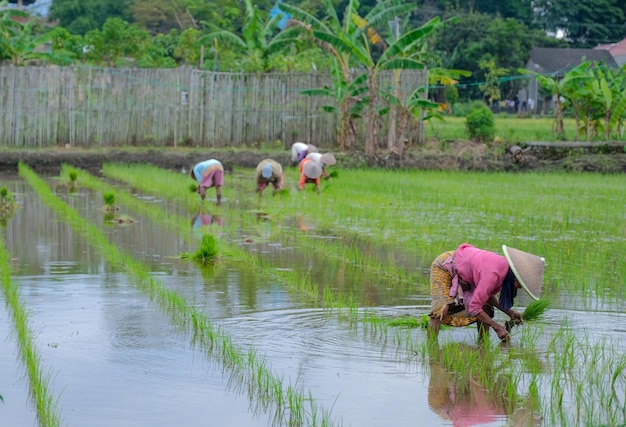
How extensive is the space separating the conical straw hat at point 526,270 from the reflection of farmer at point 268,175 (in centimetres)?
802

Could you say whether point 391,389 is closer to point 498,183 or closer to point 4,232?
point 4,232

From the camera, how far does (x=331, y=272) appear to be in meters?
8.55

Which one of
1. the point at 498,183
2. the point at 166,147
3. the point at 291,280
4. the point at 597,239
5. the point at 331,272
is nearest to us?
the point at 291,280

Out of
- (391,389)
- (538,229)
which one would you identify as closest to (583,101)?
(538,229)

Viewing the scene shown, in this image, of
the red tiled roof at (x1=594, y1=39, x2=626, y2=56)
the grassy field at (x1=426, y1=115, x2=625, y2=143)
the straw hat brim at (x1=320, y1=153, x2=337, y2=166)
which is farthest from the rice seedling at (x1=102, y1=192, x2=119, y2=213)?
the red tiled roof at (x1=594, y1=39, x2=626, y2=56)

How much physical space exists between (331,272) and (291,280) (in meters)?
0.65

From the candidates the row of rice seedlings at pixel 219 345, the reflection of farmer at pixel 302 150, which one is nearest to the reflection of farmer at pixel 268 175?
the reflection of farmer at pixel 302 150

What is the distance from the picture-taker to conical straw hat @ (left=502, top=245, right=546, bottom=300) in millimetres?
5527

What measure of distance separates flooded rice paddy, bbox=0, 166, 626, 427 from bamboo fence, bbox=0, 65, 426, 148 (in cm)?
740

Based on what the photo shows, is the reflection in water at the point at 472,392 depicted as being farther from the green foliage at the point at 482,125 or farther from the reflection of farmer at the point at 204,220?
the green foliage at the point at 482,125

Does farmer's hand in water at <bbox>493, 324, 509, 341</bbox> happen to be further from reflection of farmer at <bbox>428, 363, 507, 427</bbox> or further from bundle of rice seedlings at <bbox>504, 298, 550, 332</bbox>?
reflection of farmer at <bbox>428, 363, 507, 427</bbox>

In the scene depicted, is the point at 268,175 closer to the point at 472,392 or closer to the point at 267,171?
the point at 267,171

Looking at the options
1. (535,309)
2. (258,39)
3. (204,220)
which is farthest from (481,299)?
(258,39)

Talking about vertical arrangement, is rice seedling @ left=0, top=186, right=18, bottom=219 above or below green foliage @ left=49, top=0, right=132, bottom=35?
below
